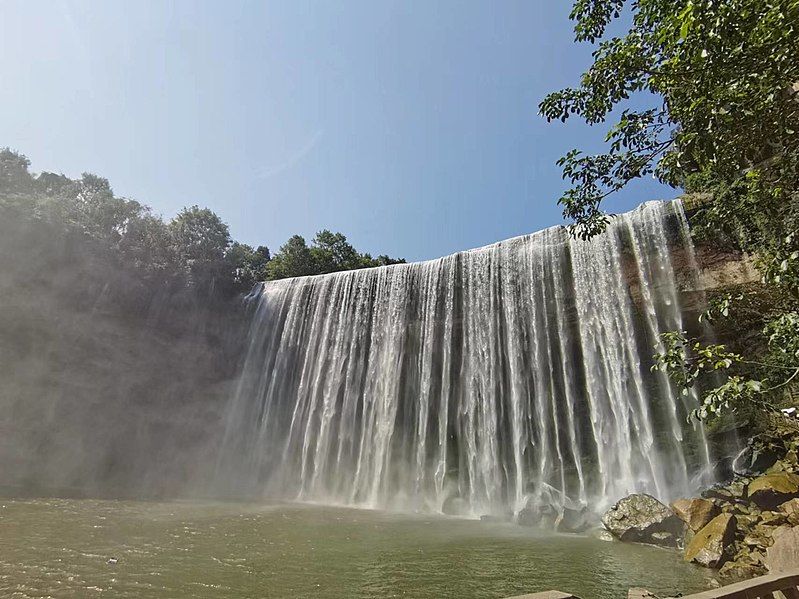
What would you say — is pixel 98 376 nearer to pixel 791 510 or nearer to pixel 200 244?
pixel 200 244

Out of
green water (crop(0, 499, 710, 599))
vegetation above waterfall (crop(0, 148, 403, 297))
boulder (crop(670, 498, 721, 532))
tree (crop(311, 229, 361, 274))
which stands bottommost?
green water (crop(0, 499, 710, 599))

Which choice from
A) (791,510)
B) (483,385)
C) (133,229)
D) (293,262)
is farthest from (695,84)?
(293,262)

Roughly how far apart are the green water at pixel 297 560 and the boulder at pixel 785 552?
97 centimetres

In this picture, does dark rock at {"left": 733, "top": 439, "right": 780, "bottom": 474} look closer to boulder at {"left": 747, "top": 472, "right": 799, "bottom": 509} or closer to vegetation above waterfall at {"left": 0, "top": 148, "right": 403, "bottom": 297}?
boulder at {"left": 747, "top": 472, "right": 799, "bottom": 509}

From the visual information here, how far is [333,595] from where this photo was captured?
5.94 m

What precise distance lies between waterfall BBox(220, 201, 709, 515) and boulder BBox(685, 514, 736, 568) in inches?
225

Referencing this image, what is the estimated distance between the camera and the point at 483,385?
58.9ft

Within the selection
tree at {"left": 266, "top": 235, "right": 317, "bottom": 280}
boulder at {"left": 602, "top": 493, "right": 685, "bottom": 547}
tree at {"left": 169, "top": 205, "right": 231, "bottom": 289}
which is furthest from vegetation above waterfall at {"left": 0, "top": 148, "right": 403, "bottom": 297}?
boulder at {"left": 602, "top": 493, "right": 685, "bottom": 547}

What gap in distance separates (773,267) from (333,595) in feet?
21.4

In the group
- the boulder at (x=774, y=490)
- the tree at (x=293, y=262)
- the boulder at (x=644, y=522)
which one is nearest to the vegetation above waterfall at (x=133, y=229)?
the tree at (x=293, y=262)

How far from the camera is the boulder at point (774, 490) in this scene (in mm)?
8891

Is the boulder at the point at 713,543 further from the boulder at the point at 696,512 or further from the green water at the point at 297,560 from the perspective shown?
the boulder at the point at 696,512

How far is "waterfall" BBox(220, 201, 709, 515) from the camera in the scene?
49.5 feet

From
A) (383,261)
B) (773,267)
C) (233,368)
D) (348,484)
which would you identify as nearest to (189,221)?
(233,368)
